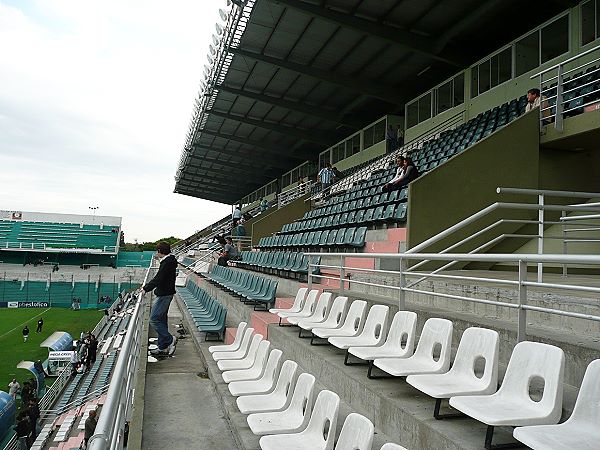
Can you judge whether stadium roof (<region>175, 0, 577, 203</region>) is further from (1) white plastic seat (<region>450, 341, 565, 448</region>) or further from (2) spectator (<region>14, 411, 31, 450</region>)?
(2) spectator (<region>14, 411, 31, 450</region>)

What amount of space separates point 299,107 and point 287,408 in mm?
18153

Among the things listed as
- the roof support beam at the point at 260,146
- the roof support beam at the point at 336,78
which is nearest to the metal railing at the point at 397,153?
the roof support beam at the point at 336,78

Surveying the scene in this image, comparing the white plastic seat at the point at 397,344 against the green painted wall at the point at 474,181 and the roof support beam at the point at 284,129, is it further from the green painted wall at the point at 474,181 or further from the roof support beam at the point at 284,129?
the roof support beam at the point at 284,129

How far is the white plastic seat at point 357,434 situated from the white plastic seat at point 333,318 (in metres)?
2.49

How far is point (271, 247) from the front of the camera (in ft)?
50.8

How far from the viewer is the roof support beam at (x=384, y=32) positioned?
12.8 m

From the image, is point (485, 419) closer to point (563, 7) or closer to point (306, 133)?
point (563, 7)

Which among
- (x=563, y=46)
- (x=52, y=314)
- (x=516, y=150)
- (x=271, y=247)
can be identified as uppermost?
(x=563, y=46)

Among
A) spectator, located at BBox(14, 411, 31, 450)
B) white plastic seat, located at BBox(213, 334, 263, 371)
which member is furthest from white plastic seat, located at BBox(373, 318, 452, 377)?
spectator, located at BBox(14, 411, 31, 450)

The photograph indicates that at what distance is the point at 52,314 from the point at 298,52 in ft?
94.2

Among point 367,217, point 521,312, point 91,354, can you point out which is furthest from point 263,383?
point 91,354

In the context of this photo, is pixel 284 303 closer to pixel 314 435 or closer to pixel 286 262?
pixel 286 262

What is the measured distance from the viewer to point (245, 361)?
5.01m

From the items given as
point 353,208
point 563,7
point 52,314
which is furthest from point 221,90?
point 52,314
